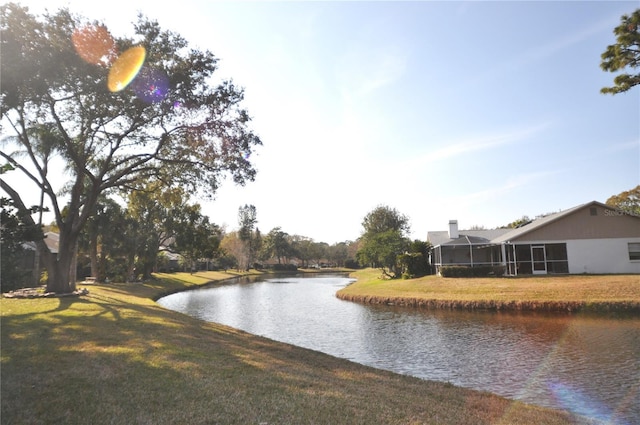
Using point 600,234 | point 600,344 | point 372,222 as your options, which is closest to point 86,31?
point 600,344

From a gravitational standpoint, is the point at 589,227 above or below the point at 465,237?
above

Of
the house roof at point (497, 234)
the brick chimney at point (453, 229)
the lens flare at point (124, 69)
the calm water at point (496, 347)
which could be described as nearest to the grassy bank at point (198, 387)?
the calm water at point (496, 347)

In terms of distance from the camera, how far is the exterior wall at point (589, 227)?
31578mm

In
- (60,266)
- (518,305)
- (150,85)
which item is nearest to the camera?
(150,85)

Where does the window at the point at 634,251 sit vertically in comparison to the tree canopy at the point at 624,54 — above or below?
below

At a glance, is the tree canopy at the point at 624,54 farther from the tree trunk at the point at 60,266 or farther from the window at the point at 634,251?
the tree trunk at the point at 60,266

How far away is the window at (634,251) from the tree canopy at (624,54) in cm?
1795

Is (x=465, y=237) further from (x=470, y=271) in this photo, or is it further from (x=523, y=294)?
(x=523, y=294)

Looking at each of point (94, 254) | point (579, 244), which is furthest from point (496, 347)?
point (94, 254)

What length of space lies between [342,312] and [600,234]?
2324cm

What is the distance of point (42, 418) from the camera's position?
5.27m

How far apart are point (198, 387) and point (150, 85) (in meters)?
15.6

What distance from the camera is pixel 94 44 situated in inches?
663

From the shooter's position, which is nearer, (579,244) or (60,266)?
(60,266)
